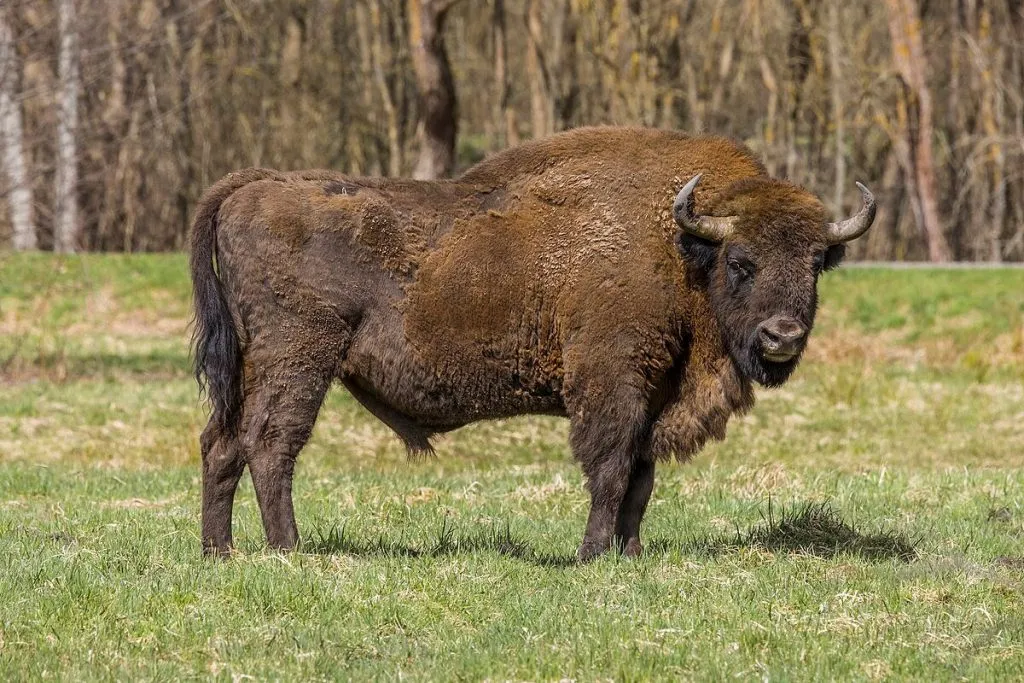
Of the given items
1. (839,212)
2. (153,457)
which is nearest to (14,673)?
(153,457)

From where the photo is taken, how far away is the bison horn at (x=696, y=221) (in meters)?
8.83

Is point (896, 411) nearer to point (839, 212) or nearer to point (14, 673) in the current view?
point (14, 673)

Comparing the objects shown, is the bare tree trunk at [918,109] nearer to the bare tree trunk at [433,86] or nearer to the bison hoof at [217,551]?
the bare tree trunk at [433,86]

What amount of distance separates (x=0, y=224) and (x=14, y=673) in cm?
1519

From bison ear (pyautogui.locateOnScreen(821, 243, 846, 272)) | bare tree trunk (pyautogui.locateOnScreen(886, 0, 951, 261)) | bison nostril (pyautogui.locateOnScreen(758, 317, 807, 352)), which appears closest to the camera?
bison nostril (pyautogui.locateOnScreen(758, 317, 807, 352))

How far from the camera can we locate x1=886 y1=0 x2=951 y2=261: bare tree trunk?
1247 inches

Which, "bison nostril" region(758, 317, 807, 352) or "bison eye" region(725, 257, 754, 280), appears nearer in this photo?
"bison nostril" region(758, 317, 807, 352)

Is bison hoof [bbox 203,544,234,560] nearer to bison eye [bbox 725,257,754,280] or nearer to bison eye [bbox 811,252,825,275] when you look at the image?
bison eye [bbox 725,257,754,280]

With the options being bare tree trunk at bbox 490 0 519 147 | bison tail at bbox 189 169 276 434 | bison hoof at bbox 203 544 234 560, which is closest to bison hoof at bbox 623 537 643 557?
bison hoof at bbox 203 544 234 560

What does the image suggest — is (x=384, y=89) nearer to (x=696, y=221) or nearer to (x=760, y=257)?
(x=696, y=221)

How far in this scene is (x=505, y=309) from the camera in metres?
9.14

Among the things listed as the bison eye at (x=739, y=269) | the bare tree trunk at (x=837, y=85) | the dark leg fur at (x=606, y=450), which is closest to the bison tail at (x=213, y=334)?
the dark leg fur at (x=606, y=450)

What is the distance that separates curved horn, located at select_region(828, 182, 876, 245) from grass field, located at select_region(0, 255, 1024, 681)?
76.5 inches

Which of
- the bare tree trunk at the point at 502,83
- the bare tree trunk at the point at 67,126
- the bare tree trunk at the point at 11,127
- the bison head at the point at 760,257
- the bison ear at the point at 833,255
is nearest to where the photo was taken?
the bison head at the point at 760,257
